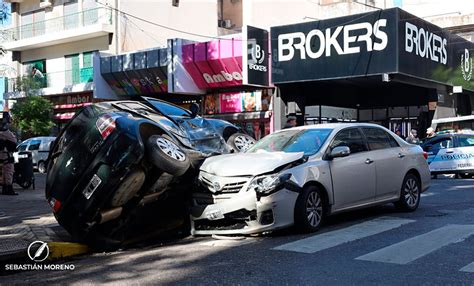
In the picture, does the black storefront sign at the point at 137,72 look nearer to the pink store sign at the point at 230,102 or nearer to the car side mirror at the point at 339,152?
the pink store sign at the point at 230,102

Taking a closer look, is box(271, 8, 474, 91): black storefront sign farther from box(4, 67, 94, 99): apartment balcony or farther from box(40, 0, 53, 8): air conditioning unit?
box(40, 0, 53, 8): air conditioning unit

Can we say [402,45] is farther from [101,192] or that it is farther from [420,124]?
[101,192]

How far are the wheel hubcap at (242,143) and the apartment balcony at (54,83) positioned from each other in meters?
20.8

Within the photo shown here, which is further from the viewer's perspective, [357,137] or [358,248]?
[357,137]

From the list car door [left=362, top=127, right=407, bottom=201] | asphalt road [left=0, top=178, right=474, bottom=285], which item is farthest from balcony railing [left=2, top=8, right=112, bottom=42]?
asphalt road [left=0, top=178, right=474, bottom=285]

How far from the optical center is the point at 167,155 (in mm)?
7148

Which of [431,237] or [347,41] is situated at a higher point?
[347,41]

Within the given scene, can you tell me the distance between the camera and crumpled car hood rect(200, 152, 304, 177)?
292 inches

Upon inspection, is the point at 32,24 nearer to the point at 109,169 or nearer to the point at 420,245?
the point at 109,169

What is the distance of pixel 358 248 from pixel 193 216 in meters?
2.40

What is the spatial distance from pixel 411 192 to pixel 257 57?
1388 centimetres

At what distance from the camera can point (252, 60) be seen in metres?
22.3

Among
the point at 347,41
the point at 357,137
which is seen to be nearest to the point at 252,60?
the point at 347,41

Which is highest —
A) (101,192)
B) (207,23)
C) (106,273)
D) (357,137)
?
(207,23)
